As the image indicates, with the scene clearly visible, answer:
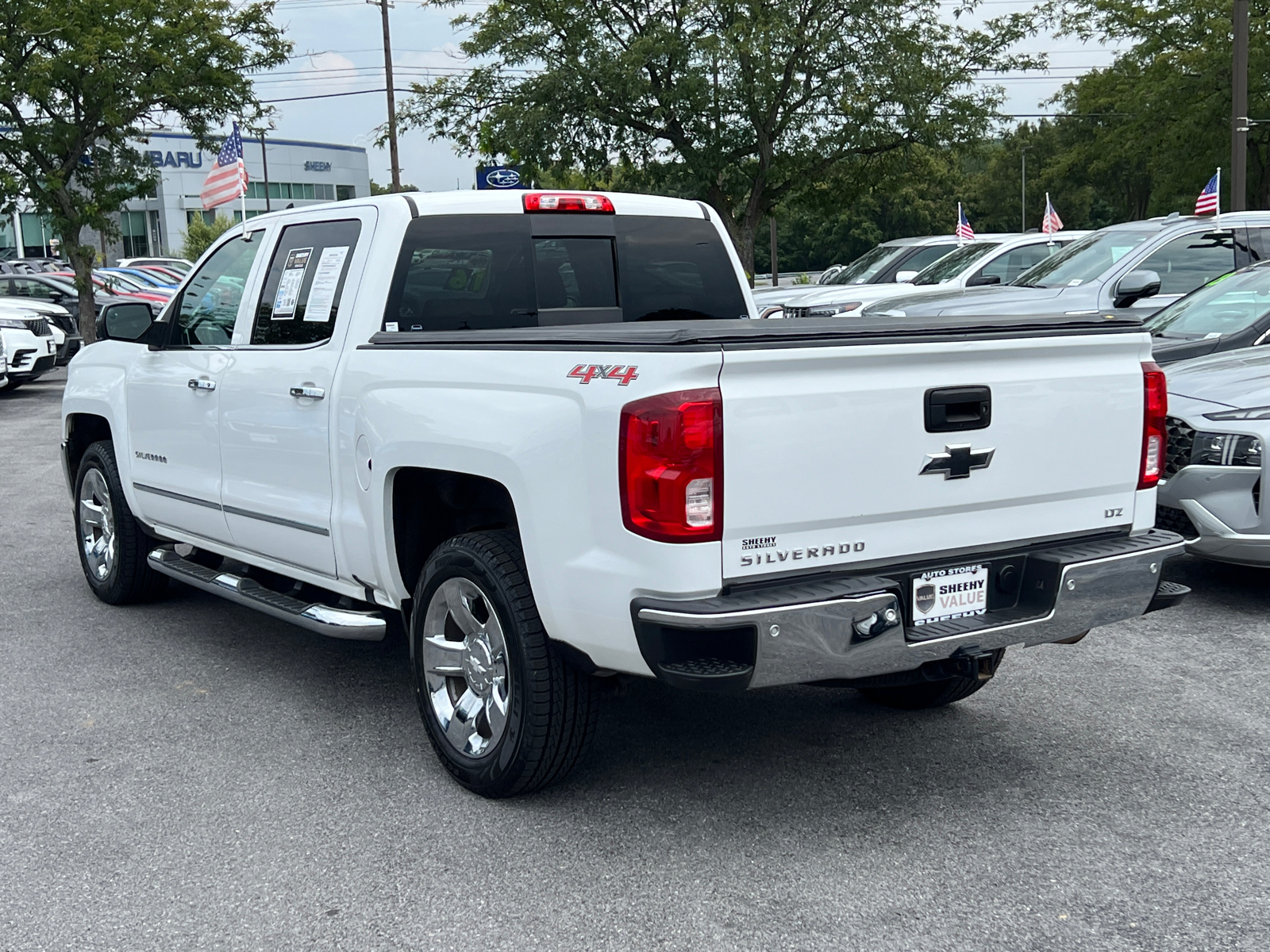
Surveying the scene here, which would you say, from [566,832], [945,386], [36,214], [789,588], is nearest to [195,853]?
[566,832]

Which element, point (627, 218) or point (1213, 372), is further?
point (1213, 372)

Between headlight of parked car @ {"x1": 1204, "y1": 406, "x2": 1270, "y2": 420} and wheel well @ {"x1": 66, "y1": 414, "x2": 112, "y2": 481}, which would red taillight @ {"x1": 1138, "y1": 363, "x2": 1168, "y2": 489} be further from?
wheel well @ {"x1": 66, "y1": 414, "x2": 112, "y2": 481}

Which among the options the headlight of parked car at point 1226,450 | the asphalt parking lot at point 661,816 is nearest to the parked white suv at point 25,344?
the asphalt parking lot at point 661,816

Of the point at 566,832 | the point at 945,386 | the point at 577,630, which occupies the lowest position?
the point at 566,832

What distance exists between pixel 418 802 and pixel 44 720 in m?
1.78

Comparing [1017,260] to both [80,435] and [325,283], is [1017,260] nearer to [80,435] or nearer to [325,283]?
[80,435]

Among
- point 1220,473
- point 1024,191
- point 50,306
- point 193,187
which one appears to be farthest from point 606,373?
point 1024,191

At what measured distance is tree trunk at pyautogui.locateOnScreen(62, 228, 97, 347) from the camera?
84.4ft

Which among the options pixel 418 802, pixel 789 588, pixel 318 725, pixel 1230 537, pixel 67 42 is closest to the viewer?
pixel 789 588

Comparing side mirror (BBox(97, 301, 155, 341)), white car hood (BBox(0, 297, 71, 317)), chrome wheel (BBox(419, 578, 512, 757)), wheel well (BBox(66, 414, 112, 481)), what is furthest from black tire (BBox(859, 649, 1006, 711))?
white car hood (BBox(0, 297, 71, 317))

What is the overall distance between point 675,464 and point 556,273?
2058mm

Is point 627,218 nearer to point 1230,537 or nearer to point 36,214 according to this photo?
point 1230,537

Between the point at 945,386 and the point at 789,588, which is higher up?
the point at 945,386

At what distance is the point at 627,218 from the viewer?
18.0 feet
